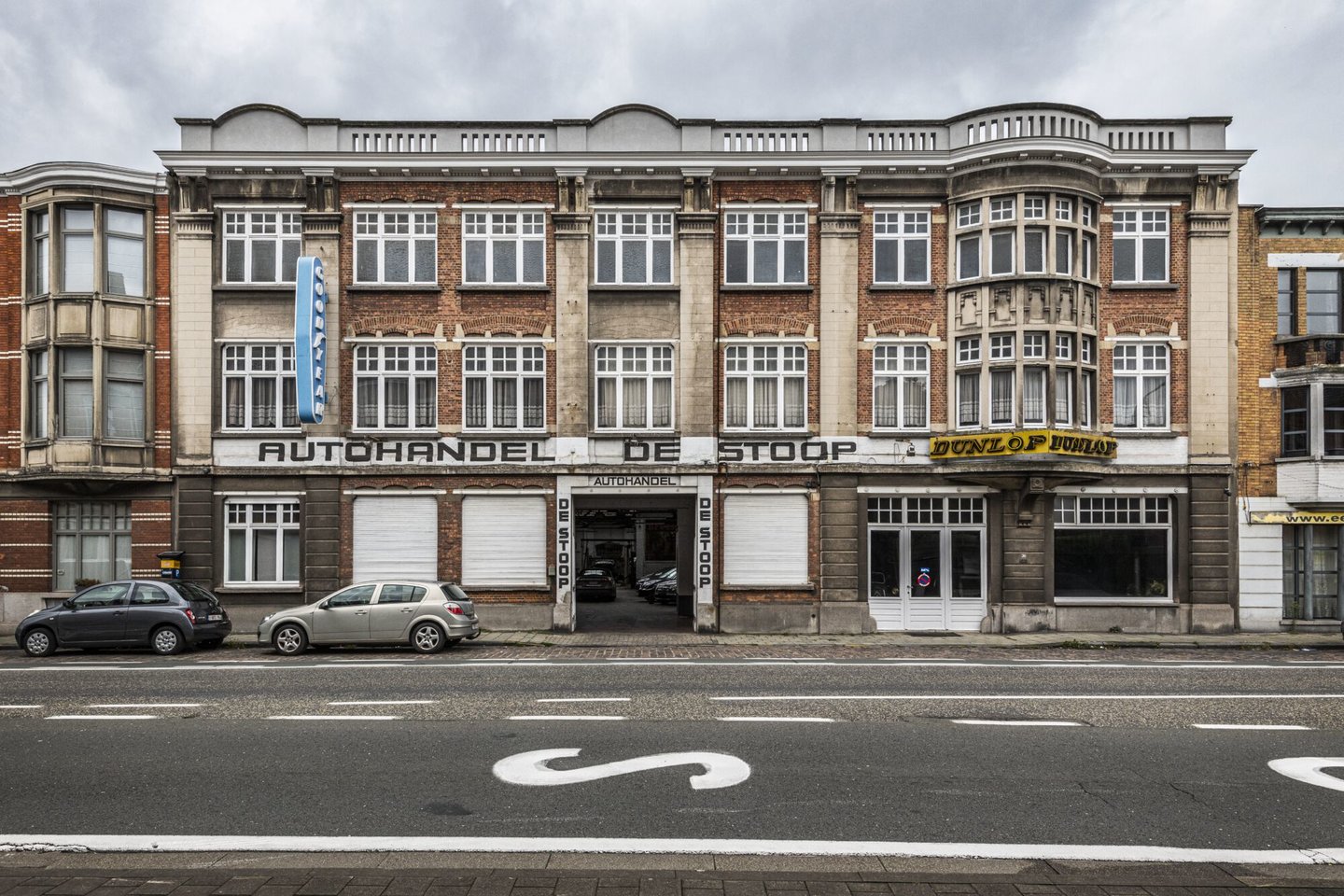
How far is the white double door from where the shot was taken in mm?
21234

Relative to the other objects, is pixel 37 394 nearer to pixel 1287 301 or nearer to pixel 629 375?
pixel 629 375

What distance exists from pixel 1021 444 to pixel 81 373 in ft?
70.7

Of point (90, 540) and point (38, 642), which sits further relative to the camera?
point (90, 540)

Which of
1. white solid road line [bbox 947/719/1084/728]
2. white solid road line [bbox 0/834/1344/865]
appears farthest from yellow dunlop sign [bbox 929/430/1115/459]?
white solid road line [bbox 0/834/1344/865]

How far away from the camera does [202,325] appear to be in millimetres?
21500

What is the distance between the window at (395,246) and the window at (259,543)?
5.86 m

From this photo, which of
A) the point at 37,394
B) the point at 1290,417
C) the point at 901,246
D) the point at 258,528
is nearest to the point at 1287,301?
the point at 1290,417

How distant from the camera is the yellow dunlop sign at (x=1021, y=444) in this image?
790 inches

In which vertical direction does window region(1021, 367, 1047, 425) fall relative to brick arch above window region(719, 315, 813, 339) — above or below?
below

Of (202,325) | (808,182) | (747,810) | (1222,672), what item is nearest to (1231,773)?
(747,810)

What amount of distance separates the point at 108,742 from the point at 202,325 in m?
14.4

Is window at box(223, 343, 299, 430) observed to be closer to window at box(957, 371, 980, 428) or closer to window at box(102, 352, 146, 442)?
window at box(102, 352, 146, 442)

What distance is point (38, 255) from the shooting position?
71.5 feet

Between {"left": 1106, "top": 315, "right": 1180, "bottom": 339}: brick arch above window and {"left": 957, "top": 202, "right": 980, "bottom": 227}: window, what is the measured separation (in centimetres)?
395
